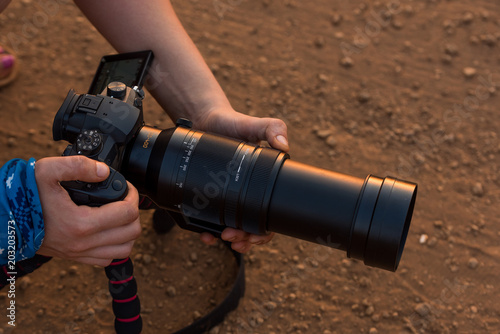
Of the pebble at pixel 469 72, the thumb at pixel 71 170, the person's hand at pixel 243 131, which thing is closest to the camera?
the thumb at pixel 71 170

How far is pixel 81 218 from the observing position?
1430 millimetres

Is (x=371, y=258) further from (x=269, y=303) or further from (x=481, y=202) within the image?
(x=481, y=202)

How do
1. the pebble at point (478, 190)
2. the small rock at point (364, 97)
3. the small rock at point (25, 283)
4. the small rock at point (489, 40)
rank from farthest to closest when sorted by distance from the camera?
the small rock at point (489, 40), the small rock at point (364, 97), the pebble at point (478, 190), the small rock at point (25, 283)

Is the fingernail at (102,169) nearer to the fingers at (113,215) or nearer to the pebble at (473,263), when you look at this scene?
the fingers at (113,215)

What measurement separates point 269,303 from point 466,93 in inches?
57.2

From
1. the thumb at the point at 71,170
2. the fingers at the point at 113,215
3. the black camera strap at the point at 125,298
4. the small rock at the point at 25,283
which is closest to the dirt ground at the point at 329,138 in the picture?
the small rock at the point at 25,283

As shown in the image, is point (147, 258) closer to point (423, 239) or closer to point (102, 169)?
point (102, 169)

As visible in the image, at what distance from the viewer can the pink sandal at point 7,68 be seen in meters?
2.63

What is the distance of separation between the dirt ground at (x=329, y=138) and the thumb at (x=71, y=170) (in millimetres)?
772

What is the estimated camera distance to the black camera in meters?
1.46

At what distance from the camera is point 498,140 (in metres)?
2.65

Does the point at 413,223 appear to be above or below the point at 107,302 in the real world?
above

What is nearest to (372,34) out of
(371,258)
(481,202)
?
(481,202)

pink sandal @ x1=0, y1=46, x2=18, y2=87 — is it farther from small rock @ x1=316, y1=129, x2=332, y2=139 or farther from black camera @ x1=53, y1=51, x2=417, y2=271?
small rock @ x1=316, y1=129, x2=332, y2=139
